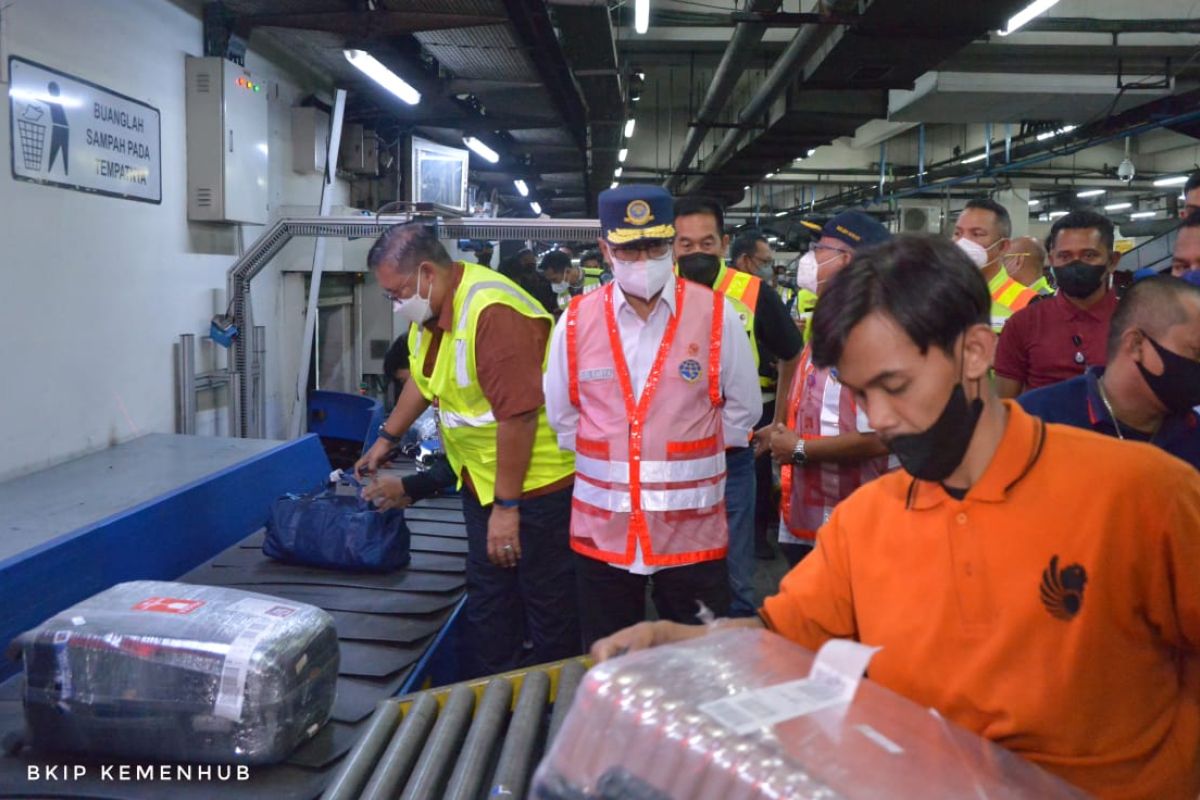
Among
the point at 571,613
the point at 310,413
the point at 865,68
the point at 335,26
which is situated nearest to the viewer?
the point at 571,613

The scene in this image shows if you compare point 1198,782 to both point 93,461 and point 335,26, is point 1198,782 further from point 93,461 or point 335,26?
point 335,26

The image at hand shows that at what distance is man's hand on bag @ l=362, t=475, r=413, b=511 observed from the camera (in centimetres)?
345

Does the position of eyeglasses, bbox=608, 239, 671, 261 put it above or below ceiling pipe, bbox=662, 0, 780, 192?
below

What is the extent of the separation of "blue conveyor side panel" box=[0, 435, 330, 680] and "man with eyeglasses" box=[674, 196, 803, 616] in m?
1.96

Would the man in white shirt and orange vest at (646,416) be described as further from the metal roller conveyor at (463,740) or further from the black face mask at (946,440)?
the black face mask at (946,440)

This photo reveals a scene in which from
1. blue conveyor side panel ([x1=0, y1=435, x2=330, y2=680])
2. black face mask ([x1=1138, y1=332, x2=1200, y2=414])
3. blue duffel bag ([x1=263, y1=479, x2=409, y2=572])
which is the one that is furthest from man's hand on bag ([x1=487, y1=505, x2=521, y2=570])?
black face mask ([x1=1138, y1=332, x2=1200, y2=414])

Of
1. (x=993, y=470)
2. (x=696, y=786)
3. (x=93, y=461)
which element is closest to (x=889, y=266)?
(x=993, y=470)

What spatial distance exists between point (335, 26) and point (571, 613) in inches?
158

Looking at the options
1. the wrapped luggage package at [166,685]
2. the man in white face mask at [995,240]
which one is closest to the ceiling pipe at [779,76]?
the man in white face mask at [995,240]

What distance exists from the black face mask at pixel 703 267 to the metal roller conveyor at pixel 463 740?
1990 mm

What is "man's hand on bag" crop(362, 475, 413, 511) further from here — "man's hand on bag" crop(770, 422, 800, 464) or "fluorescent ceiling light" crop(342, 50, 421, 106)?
"fluorescent ceiling light" crop(342, 50, 421, 106)

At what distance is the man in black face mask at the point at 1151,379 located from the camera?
1986 mm

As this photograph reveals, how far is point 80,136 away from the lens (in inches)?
159

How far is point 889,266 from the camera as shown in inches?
47.4
